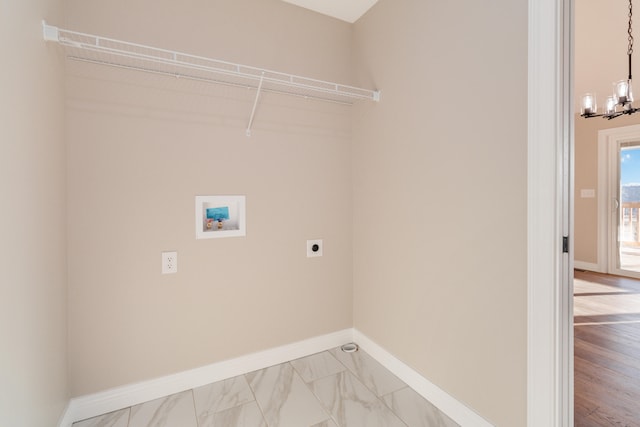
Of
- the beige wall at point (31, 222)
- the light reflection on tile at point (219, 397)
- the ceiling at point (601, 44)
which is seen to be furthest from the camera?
the ceiling at point (601, 44)

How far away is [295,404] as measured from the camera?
66.6 inches

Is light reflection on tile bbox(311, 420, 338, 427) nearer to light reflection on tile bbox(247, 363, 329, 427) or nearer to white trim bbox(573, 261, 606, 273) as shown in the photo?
light reflection on tile bbox(247, 363, 329, 427)

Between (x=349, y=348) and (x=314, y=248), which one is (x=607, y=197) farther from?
(x=314, y=248)

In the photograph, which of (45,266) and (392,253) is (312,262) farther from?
(45,266)

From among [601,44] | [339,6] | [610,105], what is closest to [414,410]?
[339,6]

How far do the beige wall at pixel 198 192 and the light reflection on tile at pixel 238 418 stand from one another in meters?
0.36

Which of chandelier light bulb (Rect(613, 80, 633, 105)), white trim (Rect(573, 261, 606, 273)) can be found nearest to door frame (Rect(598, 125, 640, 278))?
white trim (Rect(573, 261, 606, 273))

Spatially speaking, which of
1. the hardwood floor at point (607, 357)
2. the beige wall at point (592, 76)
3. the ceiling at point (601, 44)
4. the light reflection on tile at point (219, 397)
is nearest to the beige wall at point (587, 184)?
the beige wall at point (592, 76)

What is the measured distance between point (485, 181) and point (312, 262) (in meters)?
1.27

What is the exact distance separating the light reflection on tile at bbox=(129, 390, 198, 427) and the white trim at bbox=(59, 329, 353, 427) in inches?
1.8

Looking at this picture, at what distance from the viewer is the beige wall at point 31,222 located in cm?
94

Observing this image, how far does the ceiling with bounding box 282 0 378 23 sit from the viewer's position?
209 cm

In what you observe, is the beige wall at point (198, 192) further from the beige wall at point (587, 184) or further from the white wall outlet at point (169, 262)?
the beige wall at point (587, 184)

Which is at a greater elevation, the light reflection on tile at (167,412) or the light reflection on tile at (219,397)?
the light reflection on tile at (219,397)
